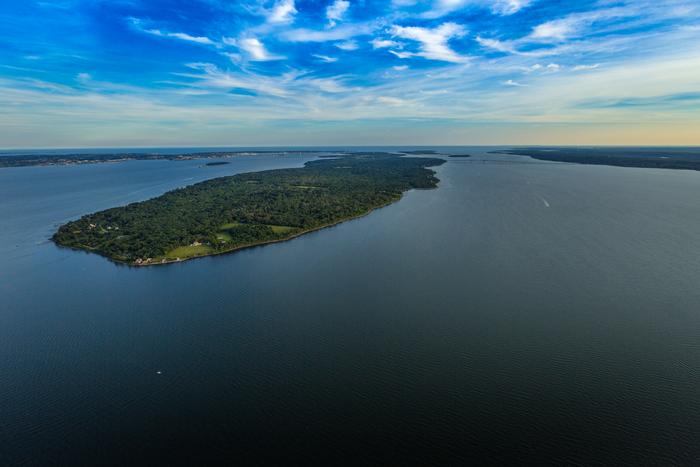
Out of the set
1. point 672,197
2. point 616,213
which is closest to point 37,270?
point 616,213

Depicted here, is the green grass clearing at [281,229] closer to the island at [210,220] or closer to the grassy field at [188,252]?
the island at [210,220]

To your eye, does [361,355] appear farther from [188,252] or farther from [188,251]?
[188,251]

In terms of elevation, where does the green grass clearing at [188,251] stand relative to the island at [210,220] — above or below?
below

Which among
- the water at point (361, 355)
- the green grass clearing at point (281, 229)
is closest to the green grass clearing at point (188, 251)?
the water at point (361, 355)

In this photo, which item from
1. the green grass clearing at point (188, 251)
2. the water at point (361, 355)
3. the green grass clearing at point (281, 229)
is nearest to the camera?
the water at point (361, 355)

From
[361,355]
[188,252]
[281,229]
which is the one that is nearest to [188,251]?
[188,252]

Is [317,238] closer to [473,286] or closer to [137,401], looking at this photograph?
[473,286]

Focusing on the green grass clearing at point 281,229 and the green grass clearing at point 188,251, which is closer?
the green grass clearing at point 188,251
